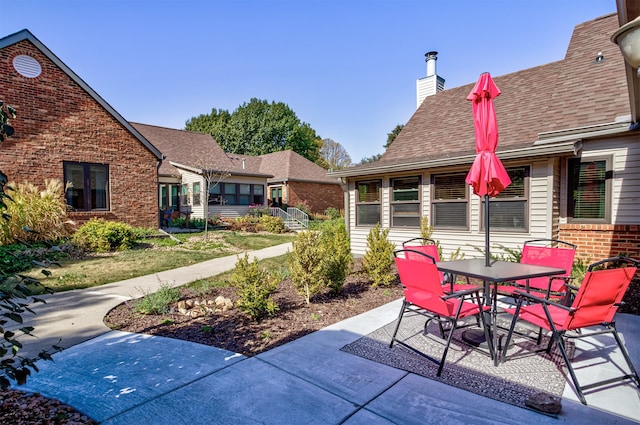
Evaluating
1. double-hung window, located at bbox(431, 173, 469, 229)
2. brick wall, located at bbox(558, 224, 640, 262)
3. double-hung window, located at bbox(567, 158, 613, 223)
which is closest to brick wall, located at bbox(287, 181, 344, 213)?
double-hung window, located at bbox(431, 173, 469, 229)

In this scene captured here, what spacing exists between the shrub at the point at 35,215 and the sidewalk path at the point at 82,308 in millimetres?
3953

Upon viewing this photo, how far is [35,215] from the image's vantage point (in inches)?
369

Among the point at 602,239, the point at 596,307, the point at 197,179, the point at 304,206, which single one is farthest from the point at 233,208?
the point at 596,307

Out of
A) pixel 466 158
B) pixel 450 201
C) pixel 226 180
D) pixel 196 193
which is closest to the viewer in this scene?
pixel 466 158

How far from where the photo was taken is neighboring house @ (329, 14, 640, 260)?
6922 millimetres

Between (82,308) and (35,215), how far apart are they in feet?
A: 20.4

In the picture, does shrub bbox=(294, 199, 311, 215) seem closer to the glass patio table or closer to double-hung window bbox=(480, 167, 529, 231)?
double-hung window bbox=(480, 167, 529, 231)

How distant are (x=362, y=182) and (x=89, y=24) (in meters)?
8.40

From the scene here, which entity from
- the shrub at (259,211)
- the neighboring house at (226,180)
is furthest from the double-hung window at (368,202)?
the shrub at (259,211)

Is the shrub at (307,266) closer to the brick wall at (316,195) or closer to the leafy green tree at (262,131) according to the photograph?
the brick wall at (316,195)

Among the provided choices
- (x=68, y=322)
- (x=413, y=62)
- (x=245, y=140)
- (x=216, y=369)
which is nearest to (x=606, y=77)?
(x=413, y=62)

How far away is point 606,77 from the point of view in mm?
8164

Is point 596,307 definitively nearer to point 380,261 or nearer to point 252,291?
point 380,261

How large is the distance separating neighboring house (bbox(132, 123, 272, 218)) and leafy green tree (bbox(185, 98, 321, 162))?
1747 centimetres
